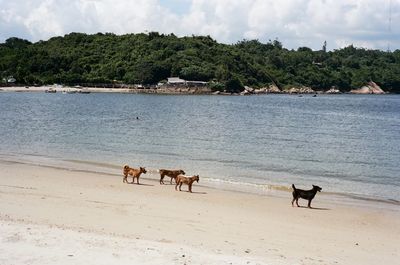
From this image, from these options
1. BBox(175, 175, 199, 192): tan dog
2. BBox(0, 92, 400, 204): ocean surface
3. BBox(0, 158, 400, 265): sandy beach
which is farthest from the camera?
BBox(0, 92, 400, 204): ocean surface

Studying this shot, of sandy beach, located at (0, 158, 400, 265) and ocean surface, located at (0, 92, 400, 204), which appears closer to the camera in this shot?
sandy beach, located at (0, 158, 400, 265)

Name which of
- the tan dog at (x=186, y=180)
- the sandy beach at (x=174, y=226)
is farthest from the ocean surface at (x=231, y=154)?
the sandy beach at (x=174, y=226)

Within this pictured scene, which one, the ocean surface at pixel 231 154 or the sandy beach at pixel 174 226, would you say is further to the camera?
the ocean surface at pixel 231 154

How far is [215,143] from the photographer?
4194 cm

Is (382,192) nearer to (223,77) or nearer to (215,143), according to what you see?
(215,143)

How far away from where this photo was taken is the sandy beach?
1081 centimetres

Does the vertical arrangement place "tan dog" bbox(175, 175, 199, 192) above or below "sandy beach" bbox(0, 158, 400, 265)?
above

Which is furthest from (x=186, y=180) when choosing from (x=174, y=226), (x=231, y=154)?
(x=231, y=154)

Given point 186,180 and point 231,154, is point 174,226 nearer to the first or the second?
point 186,180

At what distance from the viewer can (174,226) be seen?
1447 cm

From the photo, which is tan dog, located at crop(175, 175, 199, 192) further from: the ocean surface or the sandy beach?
the ocean surface

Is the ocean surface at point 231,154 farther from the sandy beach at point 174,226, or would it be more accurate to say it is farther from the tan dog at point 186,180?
the sandy beach at point 174,226

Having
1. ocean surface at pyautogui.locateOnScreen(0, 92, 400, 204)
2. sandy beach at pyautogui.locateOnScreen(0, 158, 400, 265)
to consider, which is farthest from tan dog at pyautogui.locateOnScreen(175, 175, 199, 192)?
ocean surface at pyautogui.locateOnScreen(0, 92, 400, 204)

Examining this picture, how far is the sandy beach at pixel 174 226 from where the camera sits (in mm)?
10812
